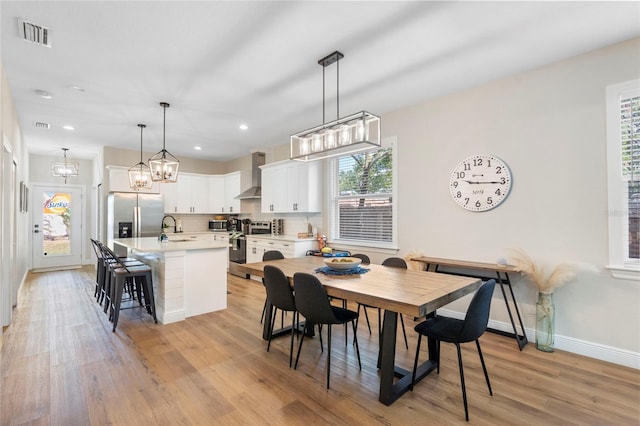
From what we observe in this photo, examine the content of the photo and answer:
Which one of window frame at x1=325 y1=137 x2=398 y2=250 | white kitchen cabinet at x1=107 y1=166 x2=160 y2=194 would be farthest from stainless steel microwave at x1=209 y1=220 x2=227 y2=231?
window frame at x1=325 y1=137 x2=398 y2=250

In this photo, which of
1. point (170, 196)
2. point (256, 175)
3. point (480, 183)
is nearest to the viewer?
point (480, 183)

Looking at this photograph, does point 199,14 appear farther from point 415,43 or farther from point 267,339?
point 267,339

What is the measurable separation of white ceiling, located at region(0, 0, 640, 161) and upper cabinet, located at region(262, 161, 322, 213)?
1334 mm

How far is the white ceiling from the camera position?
7.52ft

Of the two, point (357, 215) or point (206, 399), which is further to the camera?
point (357, 215)

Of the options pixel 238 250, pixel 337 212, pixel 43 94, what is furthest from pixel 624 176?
pixel 43 94

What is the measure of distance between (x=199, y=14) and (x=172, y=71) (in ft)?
3.53

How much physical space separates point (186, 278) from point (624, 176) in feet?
15.4

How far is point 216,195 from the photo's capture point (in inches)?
309

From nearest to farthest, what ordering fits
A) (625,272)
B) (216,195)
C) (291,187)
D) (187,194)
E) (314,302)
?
(314,302)
(625,272)
(291,187)
(187,194)
(216,195)

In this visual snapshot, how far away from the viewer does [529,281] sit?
328 cm

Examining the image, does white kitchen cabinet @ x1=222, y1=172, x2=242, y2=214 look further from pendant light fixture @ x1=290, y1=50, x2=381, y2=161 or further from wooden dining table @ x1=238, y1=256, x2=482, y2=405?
wooden dining table @ x1=238, y1=256, x2=482, y2=405

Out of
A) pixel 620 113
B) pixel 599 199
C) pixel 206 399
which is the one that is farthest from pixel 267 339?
pixel 620 113

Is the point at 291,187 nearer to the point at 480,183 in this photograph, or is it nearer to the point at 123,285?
the point at 123,285
